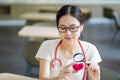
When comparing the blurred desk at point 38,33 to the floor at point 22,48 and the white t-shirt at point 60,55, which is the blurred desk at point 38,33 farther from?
the white t-shirt at point 60,55

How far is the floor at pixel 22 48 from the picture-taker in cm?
412

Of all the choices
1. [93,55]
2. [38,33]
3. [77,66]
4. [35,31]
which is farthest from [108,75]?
[35,31]

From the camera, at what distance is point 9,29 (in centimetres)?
681

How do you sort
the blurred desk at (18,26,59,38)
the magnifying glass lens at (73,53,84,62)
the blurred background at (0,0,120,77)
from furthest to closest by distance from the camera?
the blurred background at (0,0,120,77), the blurred desk at (18,26,59,38), the magnifying glass lens at (73,53,84,62)

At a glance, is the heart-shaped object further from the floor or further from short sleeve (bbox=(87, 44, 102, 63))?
the floor

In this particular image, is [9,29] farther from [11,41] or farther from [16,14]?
[11,41]

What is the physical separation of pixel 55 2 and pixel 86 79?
6.06 metres

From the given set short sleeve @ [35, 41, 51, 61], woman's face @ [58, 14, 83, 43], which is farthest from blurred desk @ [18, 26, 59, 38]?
woman's face @ [58, 14, 83, 43]

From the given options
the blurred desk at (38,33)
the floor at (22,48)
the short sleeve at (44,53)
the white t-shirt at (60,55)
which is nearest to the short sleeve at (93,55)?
the white t-shirt at (60,55)

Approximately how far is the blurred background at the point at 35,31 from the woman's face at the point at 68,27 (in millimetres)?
1038

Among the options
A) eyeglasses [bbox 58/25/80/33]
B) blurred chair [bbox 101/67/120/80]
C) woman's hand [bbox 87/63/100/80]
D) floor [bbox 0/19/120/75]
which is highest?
eyeglasses [bbox 58/25/80/33]

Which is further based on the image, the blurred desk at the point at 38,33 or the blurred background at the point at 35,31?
the blurred background at the point at 35,31

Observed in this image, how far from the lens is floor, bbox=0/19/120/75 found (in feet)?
13.5

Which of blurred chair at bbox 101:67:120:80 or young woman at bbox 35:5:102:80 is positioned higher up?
young woman at bbox 35:5:102:80
